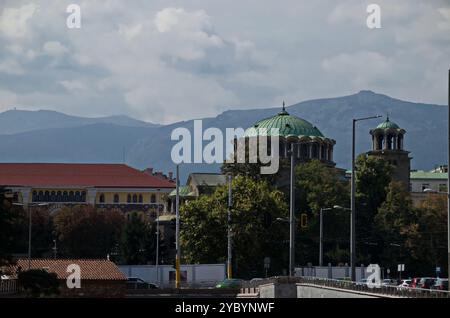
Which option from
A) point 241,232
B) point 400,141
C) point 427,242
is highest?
point 400,141

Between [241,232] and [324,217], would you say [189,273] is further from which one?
[324,217]

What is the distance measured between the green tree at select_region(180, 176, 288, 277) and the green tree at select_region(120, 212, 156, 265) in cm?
1778

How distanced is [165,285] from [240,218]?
1089cm

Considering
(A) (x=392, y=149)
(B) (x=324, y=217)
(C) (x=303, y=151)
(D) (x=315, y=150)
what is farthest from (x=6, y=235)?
(A) (x=392, y=149)

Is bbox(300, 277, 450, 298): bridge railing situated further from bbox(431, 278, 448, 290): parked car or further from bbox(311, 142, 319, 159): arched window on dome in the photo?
bbox(311, 142, 319, 159): arched window on dome

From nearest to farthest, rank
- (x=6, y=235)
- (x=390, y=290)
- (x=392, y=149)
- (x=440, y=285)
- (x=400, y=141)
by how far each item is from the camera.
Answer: (x=390, y=290) → (x=6, y=235) → (x=440, y=285) → (x=392, y=149) → (x=400, y=141)

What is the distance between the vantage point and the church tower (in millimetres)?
181625

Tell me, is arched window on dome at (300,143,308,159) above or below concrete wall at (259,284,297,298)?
above

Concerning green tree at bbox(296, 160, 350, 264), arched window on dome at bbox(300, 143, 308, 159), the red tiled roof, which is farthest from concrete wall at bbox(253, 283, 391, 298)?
arched window on dome at bbox(300, 143, 308, 159)

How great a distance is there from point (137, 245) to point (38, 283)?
250 ft

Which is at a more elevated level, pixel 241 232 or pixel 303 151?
pixel 303 151

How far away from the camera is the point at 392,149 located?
18425 centimetres
